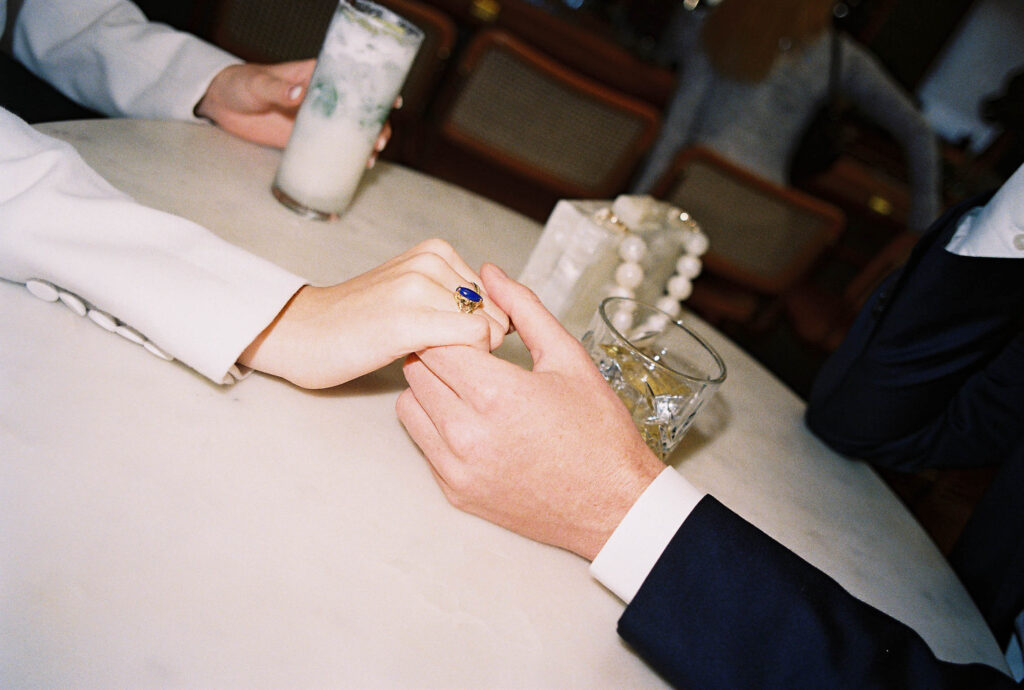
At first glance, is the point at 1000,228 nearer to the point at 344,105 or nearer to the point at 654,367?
the point at 654,367

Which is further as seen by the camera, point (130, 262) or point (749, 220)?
point (749, 220)

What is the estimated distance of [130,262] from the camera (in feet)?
1.84

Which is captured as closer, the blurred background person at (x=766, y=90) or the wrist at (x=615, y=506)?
the wrist at (x=615, y=506)

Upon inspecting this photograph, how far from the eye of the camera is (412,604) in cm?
47

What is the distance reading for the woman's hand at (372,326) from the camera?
21.8 inches

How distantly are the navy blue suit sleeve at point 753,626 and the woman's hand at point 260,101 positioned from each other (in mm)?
730

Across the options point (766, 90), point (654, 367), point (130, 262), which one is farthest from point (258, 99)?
point (766, 90)

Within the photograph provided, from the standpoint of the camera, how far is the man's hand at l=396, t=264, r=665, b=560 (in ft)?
1.77

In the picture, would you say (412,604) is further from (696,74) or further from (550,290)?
(696,74)

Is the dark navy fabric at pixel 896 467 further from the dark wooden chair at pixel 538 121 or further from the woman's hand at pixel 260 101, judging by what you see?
the dark wooden chair at pixel 538 121

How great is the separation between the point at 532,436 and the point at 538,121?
4.90 feet

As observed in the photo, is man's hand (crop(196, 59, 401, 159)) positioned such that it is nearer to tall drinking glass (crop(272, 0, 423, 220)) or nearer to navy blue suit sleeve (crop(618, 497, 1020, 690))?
tall drinking glass (crop(272, 0, 423, 220))

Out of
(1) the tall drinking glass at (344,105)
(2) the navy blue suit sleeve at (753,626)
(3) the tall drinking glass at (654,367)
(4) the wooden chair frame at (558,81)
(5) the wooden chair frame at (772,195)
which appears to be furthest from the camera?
(5) the wooden chair frame at (772,195)

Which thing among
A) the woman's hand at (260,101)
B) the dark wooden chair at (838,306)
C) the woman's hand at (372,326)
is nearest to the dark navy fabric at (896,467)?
the woman's hand at (372,326)
